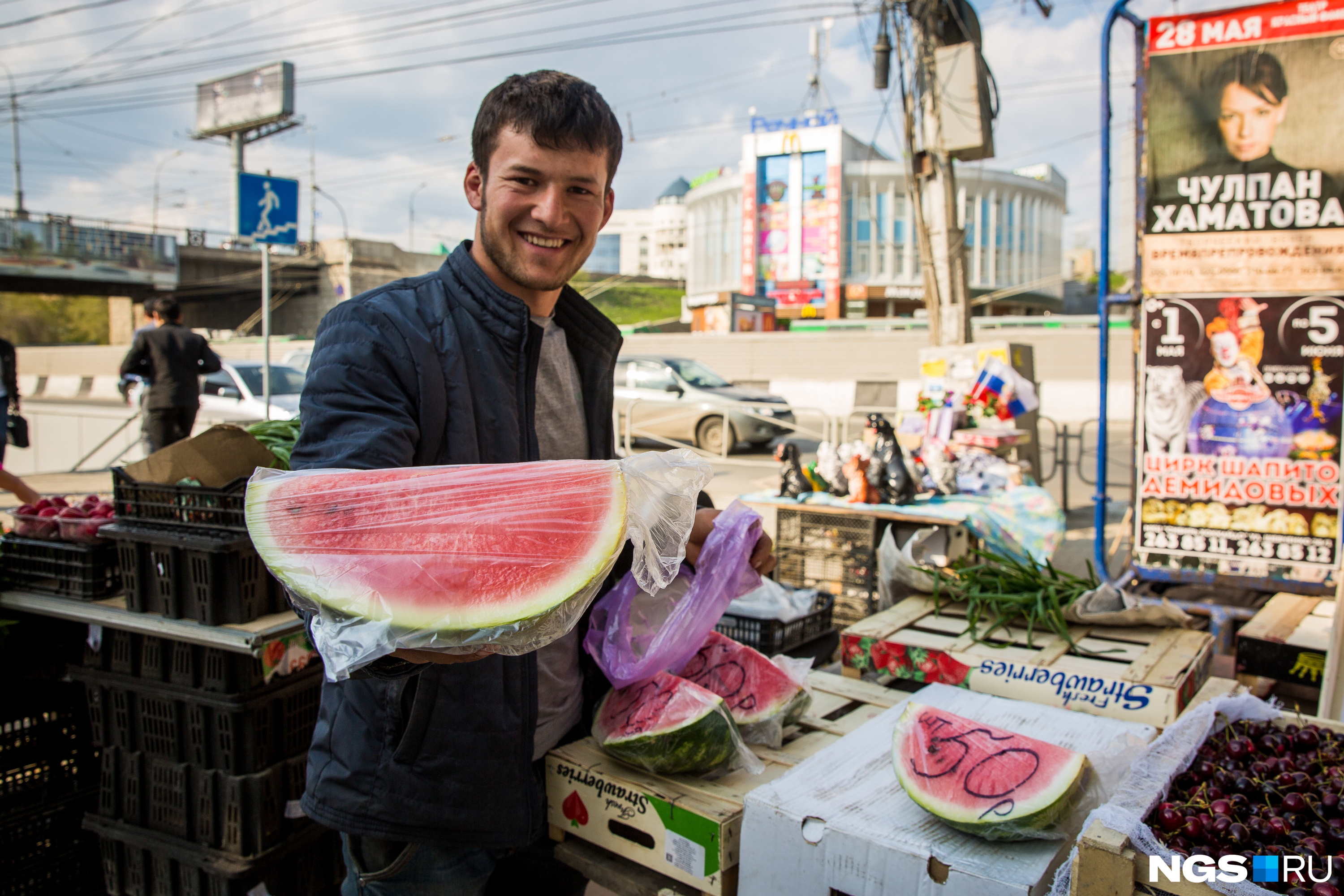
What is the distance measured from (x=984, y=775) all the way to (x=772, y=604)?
158 cm

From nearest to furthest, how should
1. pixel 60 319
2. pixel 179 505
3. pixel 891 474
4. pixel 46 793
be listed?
pixel 179 505 < pixel 46 793 < pixel 891 474 < pixel 60 319

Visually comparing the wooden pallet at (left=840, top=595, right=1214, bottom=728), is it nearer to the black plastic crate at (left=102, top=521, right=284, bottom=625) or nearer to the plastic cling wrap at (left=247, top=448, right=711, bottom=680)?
the plastic cling wrap at (left=247, top=448, right=711, bottom=680)

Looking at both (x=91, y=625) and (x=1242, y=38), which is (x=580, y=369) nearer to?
(x=91, y=625)

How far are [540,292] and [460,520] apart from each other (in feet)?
2.44

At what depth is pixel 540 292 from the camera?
181 centimetres

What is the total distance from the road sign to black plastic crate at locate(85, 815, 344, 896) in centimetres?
563

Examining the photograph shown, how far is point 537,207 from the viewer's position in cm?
165

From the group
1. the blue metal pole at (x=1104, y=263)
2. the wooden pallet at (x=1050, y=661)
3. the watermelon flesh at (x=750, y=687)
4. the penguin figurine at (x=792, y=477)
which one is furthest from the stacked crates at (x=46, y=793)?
the blue metal pole at (x=1104, y=263)

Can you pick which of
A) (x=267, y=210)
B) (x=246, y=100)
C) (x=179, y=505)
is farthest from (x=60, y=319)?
(x=179, y=505)

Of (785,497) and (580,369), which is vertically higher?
(580,369)

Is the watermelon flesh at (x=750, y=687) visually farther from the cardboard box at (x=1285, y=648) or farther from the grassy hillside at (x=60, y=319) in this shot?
the grassy hillside at (x=60, y=319)

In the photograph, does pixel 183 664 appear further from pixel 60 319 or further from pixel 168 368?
pixel 60 319

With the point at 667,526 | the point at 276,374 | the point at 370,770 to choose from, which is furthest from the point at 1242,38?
the point at 276,374

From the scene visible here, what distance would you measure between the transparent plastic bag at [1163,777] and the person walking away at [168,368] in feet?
28.5
